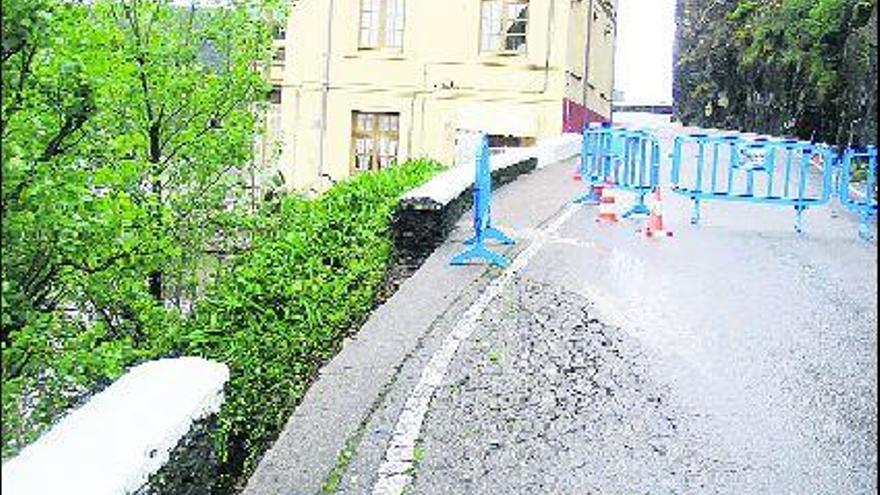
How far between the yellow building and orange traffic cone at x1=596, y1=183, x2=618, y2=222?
41.2 ft

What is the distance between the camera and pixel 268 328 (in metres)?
8.42

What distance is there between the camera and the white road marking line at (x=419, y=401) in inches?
215

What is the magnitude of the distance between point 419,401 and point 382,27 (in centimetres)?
2348

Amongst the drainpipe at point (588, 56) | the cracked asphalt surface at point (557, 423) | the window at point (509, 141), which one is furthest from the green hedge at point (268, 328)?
the drainpipe at point (588, 56)

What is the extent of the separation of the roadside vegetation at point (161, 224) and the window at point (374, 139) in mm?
12016

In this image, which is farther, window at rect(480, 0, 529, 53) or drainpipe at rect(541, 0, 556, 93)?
window at rect(480, 0, 529, 53)

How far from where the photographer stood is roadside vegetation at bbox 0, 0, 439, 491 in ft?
13.1

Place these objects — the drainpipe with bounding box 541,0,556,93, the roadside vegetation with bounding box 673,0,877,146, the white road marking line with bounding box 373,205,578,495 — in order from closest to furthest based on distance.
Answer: the white road marking line with bounding box 373,205,578,495
the roadside vegetation with bounding box 673,0,877,146
the drainpipe with bounding box 541,0,556,93

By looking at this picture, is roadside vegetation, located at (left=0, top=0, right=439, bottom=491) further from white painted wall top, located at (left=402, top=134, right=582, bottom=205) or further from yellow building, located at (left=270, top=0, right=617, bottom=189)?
yellow building, located at (left=270, top=0, right=617, bottom=189)

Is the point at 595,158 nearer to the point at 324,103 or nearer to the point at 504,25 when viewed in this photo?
the point at 324,103

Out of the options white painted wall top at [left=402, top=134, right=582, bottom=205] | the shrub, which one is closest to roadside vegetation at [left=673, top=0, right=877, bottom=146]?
white painted wall top at [left=402, top=134, right=582, bottom=205]

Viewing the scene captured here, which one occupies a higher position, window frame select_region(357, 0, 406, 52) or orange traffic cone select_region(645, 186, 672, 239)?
window frame select_region(357, 0, 406, 52)

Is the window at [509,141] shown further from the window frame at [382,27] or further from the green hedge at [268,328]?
the green hedge at [268,328]

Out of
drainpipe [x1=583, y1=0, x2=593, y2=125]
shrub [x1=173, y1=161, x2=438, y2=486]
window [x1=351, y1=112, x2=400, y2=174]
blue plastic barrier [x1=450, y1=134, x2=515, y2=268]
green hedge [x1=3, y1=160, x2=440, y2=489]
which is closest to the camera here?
green hedge [x1=3, y1=160, x2=440, y2=489]
